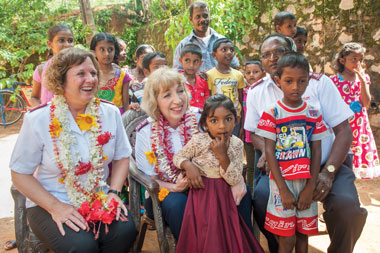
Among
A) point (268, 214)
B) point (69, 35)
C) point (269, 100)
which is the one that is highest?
point (69, 35)

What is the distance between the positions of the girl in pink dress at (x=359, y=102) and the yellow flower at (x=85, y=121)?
3.19 meters

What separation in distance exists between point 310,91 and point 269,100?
34cm

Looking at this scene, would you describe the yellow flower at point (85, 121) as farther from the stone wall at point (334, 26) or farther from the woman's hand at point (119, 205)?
the stone wall at point (334, 26)

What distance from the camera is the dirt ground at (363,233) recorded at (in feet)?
9.99

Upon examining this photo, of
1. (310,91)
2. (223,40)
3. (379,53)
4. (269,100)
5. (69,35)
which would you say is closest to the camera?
(310,91)

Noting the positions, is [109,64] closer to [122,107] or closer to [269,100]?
[122,107]

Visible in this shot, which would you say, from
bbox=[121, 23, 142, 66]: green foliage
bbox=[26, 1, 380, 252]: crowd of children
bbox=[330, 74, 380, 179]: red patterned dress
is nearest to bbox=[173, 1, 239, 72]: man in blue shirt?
bbox=[330, 74, 380, 179]: red patterned dress

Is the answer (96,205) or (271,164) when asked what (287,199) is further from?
(96,205)

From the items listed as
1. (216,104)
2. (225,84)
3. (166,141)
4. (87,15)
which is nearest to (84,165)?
(166,141)

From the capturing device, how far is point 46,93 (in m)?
3.40

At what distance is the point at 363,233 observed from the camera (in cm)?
325

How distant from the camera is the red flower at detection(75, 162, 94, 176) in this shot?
2.29 metres

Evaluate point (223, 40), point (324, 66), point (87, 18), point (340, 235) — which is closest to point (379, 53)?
point (324, 66)

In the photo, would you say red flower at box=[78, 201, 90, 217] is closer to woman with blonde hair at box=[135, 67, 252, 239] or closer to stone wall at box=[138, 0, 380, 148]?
woman with blonde hair at box=[135, 67, 252, 239]
